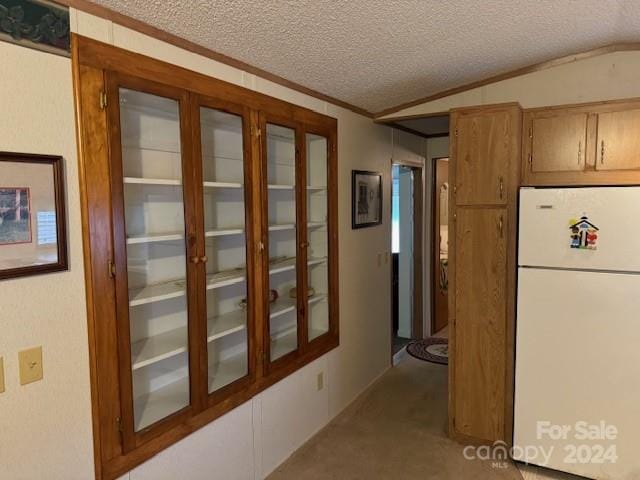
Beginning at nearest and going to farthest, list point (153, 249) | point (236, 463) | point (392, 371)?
1. point (153, 249)
2. point (236, 463)
3. point (392, 371)

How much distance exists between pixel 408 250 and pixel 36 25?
13.7ft

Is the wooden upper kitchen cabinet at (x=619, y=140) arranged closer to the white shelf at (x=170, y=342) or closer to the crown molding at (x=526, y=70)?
the crown molding at (x=526, y=70)

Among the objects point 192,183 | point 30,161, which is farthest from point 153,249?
point 30,161

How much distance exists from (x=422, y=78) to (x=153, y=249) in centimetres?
204

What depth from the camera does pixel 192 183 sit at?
6.96 feet

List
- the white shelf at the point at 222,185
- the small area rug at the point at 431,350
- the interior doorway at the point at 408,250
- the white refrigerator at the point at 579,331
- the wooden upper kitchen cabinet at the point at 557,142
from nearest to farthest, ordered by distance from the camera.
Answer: the white shelf at the point at 222,185 < the white refrigerator at the point at 579,331 < the wooden upper kitchen cabinet at the point at 557,142 < the small area rug at the point at 431,350 < the interior doorway at the point at 408,250

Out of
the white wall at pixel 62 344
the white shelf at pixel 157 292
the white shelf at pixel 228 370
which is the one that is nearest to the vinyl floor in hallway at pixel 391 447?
the white wall at pixel 62 344

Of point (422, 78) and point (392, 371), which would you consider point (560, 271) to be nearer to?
point (422, 78)

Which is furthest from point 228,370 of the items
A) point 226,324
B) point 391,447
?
point 391,447

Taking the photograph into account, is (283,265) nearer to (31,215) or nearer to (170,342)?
(170,342)

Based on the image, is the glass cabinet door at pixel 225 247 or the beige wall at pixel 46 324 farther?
the glass cabinet door at pixel 225 247

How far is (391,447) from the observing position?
303 cm

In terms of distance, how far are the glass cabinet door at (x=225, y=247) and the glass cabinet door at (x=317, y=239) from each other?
68cm

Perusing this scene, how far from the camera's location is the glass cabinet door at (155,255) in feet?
6.49
